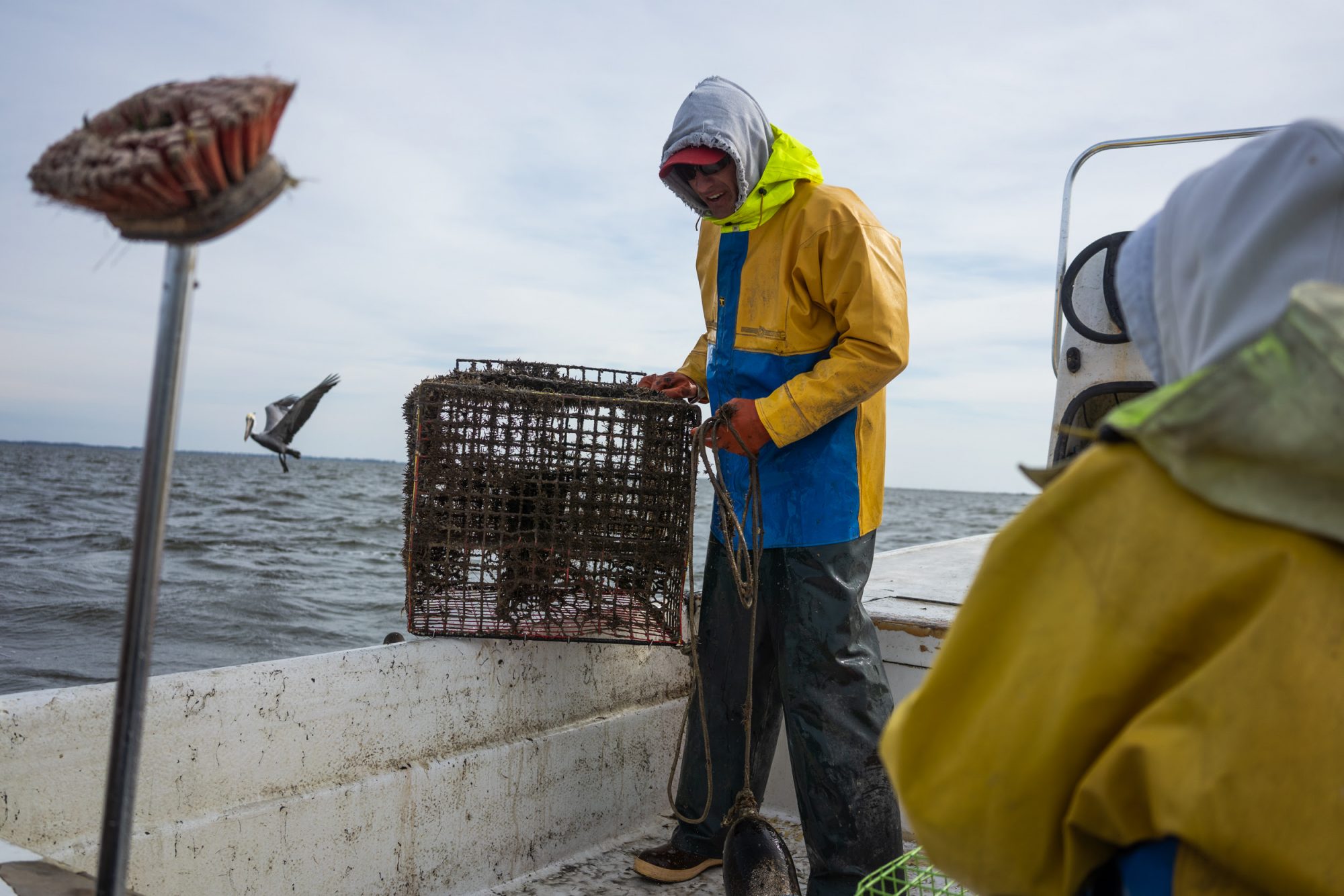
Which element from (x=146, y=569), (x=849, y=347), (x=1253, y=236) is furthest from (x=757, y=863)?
(x=1253, y=236)

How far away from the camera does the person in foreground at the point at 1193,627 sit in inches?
27.9

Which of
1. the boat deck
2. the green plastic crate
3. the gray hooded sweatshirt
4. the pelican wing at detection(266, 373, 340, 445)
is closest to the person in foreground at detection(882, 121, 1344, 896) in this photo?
the green plastic crate

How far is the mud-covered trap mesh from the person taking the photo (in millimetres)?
2592

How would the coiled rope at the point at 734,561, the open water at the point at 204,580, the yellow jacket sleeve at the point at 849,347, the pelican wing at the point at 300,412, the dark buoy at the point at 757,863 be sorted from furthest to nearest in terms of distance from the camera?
1. the open water at the point at 204,580
2. the pelican wing at the point at 300,412
3. the coiled rope at the point at 734,561
4. the yellow jacket sleeve at the point at 849,347
5. the dark buoy at the point at 757,863

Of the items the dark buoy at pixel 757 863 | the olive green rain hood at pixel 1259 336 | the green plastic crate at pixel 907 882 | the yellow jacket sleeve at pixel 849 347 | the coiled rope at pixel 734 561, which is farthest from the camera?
the coiled rope at pixel 734 561

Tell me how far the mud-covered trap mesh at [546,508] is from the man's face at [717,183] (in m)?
0.55

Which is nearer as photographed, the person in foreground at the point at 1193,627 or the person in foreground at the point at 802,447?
the person in foreground at the point at 1193,627

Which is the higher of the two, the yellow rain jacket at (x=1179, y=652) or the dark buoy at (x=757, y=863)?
the yellow rain jacket at (x=1179, y=652)

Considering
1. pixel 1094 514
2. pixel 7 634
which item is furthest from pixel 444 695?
pixel 7 634

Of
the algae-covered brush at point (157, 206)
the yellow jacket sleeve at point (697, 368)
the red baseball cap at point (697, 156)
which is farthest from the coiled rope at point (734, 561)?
the algae-covered brush at point (157, 206)

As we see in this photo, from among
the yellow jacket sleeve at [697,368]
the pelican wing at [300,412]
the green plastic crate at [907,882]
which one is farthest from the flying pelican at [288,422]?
the green plastic crate at [907,882]

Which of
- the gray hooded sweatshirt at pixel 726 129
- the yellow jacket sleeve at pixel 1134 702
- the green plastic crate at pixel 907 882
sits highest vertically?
the gray hooded sweatshirt at pixel 726 129

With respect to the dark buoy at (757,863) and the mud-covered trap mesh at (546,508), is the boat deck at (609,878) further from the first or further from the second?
the mud-covered trap mesh at (546,508)

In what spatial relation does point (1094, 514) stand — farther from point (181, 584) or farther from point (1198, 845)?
point (181, 584)
